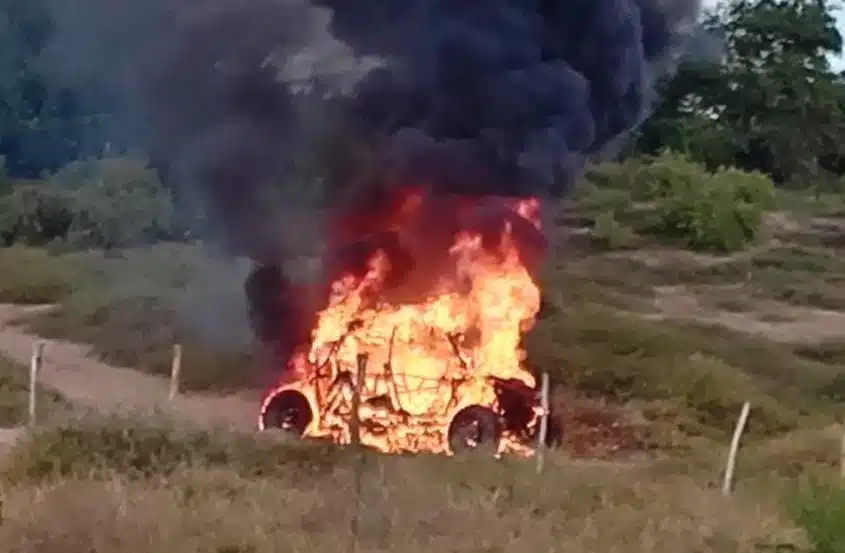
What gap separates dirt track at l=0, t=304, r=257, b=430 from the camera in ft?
64.4

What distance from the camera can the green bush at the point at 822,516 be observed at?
10.6 meters

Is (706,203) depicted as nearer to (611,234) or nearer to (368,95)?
(611,234)

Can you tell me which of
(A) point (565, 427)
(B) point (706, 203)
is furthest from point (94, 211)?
(A) point (565, 427)

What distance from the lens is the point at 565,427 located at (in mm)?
19906

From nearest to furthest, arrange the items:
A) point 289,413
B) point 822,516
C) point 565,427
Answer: point 822,516 → point 289,413 → point 565,427

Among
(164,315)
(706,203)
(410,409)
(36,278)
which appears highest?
(706,203)

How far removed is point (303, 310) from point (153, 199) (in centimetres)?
2452

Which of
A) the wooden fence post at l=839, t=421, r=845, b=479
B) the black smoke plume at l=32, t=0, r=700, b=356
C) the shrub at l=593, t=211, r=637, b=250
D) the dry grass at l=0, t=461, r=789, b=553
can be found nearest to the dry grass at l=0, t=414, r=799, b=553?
the dry grass at l=0, t=461, r=789, b=553

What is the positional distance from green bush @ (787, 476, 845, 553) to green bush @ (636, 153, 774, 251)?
75.5 feet

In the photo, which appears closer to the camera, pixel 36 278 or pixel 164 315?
pixel 164 315

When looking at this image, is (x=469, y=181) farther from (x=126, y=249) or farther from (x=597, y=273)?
(x=126, y=249)

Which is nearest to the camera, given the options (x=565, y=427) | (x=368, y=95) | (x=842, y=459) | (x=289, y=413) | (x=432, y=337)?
(x=842, y=459)

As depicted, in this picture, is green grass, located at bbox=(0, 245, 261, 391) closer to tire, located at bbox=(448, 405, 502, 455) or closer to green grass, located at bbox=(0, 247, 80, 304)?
green grass, located at bbox=(0, 247, 80, 304)

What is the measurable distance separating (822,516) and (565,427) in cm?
894
